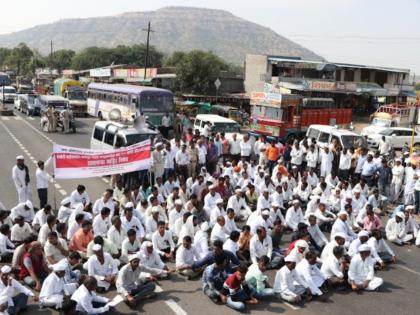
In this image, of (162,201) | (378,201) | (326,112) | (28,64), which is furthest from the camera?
(28,64)

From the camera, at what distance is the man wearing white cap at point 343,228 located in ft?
35.7

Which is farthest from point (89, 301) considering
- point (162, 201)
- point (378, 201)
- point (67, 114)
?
point (67, 114)

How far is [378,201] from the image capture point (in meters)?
14.0

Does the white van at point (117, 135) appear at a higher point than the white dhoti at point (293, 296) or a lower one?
higher

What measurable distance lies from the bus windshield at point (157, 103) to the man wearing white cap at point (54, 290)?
20.3m

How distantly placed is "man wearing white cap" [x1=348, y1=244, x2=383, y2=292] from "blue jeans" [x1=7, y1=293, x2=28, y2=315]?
18.7ft

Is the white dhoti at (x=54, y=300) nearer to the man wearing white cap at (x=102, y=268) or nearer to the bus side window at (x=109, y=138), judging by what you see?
the man wearing white cap at (x=102, y=268)

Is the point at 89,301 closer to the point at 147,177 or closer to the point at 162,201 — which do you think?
the point at 162,201

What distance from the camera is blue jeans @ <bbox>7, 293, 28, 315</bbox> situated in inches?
288

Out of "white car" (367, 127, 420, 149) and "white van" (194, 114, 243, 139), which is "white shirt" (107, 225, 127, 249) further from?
"white car" (367, 127, 420, 149)

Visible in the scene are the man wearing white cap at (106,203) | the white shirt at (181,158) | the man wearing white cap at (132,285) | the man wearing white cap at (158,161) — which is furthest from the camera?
the white shirt at (181,158)

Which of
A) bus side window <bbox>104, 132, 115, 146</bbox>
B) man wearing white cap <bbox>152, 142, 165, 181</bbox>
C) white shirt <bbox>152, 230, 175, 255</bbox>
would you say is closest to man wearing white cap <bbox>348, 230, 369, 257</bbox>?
white shirt <bbox>152, 230, 175, 255</bbox>

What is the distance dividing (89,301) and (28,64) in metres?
121

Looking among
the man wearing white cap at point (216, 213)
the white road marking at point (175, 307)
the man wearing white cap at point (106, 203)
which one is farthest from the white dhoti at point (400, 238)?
the man wearing white cap at point (106, 203)
